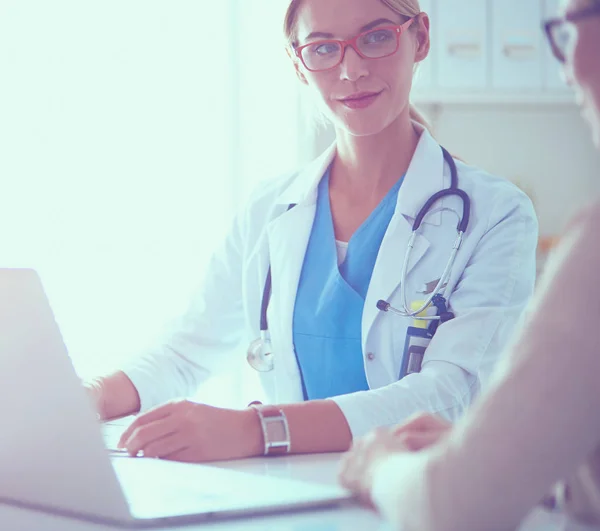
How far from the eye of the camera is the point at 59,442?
0.82 metres

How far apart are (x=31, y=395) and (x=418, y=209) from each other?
938 millimetres

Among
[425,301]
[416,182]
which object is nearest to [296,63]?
[416,182]

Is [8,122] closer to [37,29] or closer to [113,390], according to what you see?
[37,29]

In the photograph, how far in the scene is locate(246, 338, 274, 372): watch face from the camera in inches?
65.0

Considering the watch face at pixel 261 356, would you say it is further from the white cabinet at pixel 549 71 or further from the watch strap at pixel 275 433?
the white cabinet at pixel 549 71

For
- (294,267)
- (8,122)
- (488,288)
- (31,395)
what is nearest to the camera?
(31,395)

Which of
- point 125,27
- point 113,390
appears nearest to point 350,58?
point 113,390

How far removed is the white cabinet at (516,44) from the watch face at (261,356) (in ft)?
5.53

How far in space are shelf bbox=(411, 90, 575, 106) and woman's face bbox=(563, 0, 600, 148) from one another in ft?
7.86

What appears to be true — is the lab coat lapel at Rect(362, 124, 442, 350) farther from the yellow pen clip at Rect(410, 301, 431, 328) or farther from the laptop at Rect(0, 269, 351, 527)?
the laptop at Rect(0, 269, 351, 527)

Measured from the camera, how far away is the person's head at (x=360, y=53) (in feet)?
5.17

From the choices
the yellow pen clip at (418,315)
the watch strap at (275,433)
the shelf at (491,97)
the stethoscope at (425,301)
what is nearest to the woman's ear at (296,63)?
the stethoscope at (425,301)

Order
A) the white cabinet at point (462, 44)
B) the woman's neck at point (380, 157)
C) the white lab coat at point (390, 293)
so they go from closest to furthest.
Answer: the white lab coat at point (390, 293)
the woman's neck at point (380, 157)
the white cabinet at point (462, 44)

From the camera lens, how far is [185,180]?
112 inches
